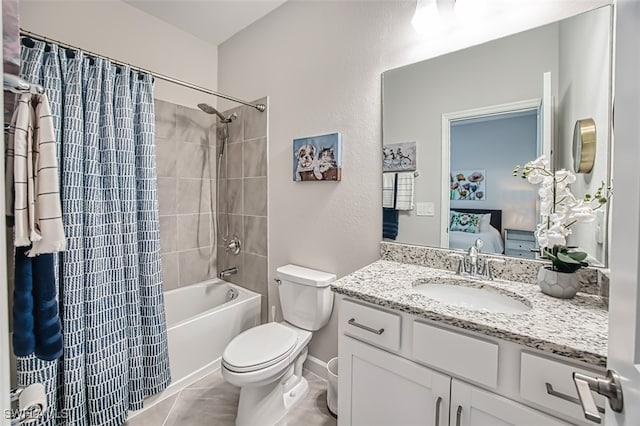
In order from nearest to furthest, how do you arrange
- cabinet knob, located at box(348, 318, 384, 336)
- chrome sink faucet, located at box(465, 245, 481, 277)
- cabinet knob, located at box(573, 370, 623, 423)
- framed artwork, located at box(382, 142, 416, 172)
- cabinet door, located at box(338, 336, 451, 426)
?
1. cabinet knob, located at box(573, 370, 623, 423)
2. cabinet door, located at box(338, 336, 451, 426)
3. cabinet knob, located at box(348, 318, 384, 336)
4. chrome sink faucet, located at box(465, 245, 481, 277)
5. framed artwork, located at box(382, 142, 416, 172)

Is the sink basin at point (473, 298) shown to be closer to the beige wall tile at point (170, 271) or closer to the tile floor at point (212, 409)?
the tile floor at point (212, 409)

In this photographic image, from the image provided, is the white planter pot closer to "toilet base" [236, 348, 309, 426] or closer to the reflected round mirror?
the reflected round mirror

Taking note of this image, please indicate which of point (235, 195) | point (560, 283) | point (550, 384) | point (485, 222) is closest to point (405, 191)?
point (485, 222)

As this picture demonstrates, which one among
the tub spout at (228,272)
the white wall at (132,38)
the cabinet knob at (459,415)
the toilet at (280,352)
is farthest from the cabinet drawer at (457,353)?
the white wall at (132,38)

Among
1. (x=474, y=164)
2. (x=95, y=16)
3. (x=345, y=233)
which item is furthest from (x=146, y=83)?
(x=474, y=164)

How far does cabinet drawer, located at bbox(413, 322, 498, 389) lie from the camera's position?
0.85 m

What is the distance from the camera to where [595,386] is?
49 cm

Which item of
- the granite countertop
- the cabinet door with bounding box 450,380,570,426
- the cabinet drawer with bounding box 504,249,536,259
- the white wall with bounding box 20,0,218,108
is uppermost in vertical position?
the white wall with bounding box 20,0,218,108

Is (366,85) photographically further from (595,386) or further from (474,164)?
(595,386)

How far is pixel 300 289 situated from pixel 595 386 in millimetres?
1477

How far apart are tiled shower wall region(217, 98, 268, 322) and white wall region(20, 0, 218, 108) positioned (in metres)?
0.44

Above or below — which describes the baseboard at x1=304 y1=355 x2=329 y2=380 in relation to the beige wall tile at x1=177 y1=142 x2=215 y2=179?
below

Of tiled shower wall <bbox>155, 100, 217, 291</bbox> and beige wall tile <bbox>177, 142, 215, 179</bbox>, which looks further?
beige wall tile <bbox>177, 142, 215, 179</bbox>

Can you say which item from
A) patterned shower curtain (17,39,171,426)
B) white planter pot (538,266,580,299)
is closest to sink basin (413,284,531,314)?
white planter pot (538,266,580,299)
